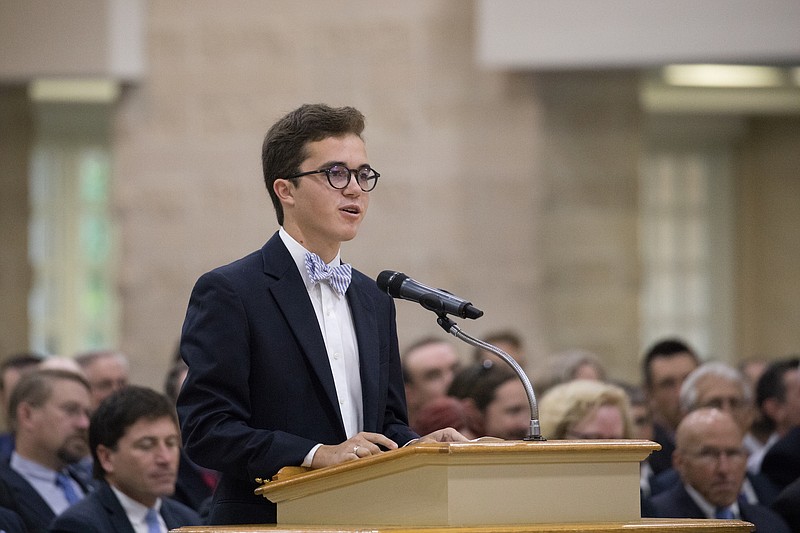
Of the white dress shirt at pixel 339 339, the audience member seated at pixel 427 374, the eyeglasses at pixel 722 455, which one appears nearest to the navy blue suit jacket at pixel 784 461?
the eyeglasses at pixel 722 455

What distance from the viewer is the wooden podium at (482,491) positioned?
2.54 meters

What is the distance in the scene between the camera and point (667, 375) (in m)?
7.64

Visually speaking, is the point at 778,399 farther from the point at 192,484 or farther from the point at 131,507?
the point at 131,507

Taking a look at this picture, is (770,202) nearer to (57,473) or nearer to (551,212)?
(551,212)

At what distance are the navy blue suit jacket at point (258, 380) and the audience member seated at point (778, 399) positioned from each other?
14.3ft

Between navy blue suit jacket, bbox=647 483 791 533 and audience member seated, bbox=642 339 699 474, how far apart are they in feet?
7.14

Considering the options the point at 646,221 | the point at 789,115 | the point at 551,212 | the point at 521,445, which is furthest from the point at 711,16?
the point at 521,445

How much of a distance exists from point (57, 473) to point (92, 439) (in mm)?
764

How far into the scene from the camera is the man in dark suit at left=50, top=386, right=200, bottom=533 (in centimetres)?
458

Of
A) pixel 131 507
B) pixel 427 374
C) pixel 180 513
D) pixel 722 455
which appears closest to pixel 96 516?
pixel 131 507

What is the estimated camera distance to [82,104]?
38.7 ft

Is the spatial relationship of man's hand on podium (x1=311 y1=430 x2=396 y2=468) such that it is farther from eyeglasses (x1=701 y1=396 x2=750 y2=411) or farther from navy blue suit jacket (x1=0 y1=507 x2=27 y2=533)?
eyeglasses (x1=701 y1=396 x2=750 y2=411)

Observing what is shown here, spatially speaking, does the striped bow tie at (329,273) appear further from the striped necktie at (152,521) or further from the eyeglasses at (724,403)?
the eyeglasses at (724,403)

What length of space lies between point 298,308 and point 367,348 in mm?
173
